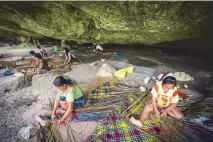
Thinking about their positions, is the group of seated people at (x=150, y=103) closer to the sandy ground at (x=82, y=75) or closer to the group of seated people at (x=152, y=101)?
the group of seated people at (x=152, y=101)

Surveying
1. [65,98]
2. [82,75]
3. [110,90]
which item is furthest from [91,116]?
[82,75]

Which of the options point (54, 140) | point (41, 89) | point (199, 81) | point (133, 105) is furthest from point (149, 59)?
point (54, 140)

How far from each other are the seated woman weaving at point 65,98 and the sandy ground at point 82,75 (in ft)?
2.51

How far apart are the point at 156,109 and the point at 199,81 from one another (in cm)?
271

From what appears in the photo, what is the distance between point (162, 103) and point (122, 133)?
94cm

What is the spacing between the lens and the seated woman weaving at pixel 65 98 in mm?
3578

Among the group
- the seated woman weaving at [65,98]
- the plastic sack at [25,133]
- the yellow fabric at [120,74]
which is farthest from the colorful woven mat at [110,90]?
the plastic sack at [25,133]

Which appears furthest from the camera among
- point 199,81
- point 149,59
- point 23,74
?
point 149,59

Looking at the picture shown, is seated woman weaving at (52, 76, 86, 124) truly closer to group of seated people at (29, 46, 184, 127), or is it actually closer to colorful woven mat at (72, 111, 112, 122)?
group of seated people at (29, 46, 184, 127)

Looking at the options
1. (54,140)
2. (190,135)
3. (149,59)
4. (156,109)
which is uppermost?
(149,59)

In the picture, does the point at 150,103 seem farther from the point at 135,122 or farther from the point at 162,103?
the point at 135,122

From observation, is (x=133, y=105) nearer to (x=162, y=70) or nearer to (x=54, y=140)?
(x=54, y=140)

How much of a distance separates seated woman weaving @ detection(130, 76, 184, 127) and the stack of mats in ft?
0.51

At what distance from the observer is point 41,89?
5.23 metres
